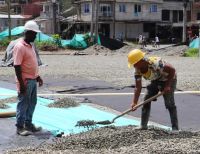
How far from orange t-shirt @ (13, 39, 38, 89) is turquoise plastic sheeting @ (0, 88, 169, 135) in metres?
0.97

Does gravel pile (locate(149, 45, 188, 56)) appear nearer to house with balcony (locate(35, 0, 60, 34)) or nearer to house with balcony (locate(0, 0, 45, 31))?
house with balcony (locate(35, 0, 60, 34))

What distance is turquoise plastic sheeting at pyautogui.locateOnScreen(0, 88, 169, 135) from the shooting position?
7899 mm

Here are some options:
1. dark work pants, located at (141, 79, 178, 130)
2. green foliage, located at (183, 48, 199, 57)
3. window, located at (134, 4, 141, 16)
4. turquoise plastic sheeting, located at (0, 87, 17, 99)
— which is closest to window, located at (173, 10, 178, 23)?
window, located at (134, 4, 141, 16)

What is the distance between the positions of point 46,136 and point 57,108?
8.04ft

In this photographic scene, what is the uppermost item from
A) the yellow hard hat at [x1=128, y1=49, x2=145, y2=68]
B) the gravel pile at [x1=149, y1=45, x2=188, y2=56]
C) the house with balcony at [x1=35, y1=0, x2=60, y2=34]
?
the yellow hard hat at [x1=128, y1=49, x2=145, y2=68]

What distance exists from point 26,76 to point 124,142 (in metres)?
1.92

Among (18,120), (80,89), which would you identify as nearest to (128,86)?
(80,89)

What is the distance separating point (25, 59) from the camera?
7230 millimetres

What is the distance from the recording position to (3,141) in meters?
7.05

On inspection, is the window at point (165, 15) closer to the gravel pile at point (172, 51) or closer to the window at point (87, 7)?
the window at point (87, 7)

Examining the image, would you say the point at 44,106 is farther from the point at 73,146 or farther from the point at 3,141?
the point at 73,146

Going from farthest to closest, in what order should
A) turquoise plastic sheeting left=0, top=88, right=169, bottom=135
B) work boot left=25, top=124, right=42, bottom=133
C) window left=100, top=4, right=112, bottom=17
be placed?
window left=100, top=4, right=112, bottom=17 → turquoise plastic sheeting left=0, top=88, right=169, bottom=135 → work boot left=25, top=124, right=42, bottom=133

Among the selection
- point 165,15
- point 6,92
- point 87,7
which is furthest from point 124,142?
point 165,15

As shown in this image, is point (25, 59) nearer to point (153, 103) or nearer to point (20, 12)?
point (153, 103)
